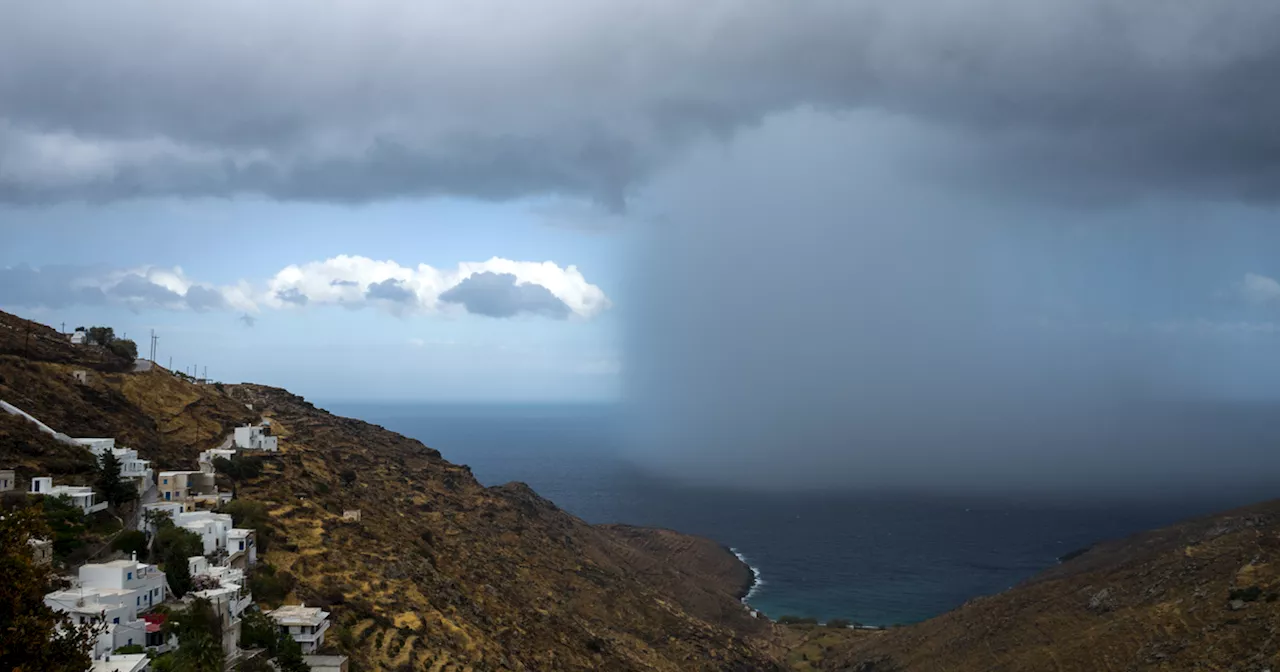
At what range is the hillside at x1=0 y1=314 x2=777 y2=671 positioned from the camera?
49.5 metres

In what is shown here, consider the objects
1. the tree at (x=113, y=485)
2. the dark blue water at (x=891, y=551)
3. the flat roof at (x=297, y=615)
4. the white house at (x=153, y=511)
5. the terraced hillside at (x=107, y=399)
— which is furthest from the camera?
the dark blue water at (x=891, y=551)

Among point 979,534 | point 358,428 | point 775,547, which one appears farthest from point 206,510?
point 979,534

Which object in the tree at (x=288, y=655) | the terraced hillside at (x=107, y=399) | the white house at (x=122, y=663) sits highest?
the terraced hillside at (x=107, y=399)

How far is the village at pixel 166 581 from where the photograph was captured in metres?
31.7

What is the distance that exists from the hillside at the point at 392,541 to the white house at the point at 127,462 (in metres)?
1.26

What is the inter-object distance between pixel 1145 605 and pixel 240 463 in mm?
75051

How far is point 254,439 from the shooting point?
67438mm

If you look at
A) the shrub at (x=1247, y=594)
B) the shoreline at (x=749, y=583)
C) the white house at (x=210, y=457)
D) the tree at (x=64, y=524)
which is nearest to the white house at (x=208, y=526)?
the tree at (x=64, y=524)

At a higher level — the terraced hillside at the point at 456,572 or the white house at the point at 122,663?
the white house at the point at 122,663

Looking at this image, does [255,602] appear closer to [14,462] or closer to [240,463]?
[14,462]

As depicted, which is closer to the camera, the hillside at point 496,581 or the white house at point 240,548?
the white house at point 240,548

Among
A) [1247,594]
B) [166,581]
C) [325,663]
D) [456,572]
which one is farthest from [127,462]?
[1247,594]

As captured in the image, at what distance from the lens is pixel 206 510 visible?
5056cm

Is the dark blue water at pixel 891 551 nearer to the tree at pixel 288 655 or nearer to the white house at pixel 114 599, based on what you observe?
the tree at pixel 288 655
